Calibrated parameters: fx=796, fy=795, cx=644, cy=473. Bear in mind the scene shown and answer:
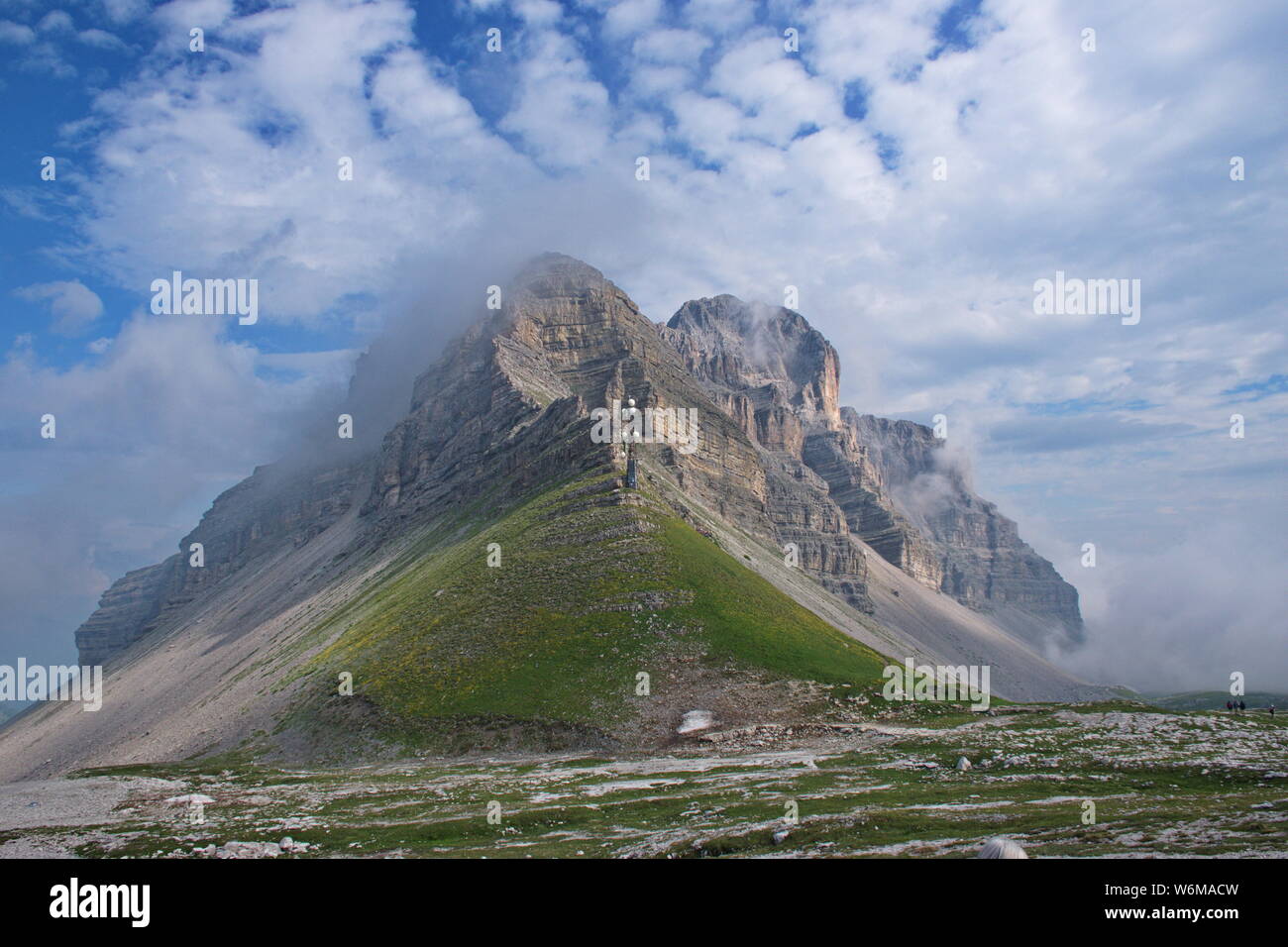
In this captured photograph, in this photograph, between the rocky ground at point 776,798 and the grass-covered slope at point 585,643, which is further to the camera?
the grass-covered slope at point 585,643

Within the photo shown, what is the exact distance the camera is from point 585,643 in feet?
275

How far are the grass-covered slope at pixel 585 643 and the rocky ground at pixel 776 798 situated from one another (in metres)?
6.04

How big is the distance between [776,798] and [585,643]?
149 feet

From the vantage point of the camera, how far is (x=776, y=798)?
131 ft

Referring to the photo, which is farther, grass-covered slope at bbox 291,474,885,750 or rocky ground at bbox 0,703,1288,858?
grass-covered slope at bbox 291,474,885,750

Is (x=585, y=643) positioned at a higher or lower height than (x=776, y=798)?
higher

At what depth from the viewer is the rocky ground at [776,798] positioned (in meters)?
28.8

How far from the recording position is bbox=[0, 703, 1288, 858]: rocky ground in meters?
28.8

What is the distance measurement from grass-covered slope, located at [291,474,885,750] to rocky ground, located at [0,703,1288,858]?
19.8ft

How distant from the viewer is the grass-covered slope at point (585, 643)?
241 feet

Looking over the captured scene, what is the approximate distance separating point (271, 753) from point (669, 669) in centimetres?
4109

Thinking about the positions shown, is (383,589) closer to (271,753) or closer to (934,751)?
(271,753)

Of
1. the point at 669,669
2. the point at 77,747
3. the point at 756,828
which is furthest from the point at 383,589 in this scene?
the point at 756,828

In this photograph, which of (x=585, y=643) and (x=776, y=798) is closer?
(x=776, y=798)
